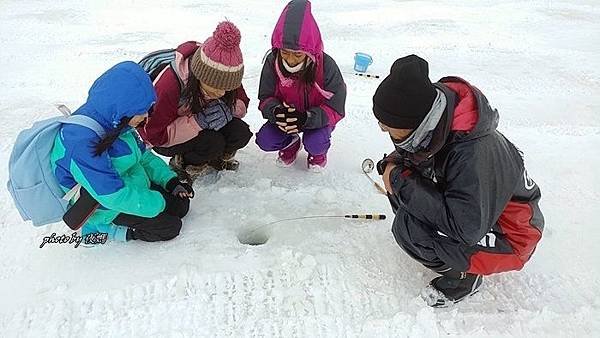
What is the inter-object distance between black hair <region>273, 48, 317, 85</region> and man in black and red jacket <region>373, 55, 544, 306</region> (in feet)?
3.18

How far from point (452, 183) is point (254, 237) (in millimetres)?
1383

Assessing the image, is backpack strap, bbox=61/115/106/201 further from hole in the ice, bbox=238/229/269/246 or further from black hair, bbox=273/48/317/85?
black hair, bbox=273/48/317/85

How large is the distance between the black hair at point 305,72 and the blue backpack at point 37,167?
52.4 inches

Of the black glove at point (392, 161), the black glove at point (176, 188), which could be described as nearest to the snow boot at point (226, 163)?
the black glove at point (176, 188)

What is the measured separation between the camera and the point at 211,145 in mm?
3283

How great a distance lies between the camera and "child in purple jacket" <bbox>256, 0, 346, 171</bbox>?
9.71ft

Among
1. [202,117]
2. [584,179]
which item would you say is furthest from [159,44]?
[584,179]

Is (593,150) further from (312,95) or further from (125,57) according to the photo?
(125,57)

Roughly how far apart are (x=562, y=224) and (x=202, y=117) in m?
2.54

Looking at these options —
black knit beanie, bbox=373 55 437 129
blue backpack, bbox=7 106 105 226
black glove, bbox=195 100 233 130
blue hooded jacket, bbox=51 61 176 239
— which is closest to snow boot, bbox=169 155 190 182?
black glove, bbox=195 100 233 130

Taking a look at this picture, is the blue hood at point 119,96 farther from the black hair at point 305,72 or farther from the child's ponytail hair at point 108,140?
the black hair at point 305,72

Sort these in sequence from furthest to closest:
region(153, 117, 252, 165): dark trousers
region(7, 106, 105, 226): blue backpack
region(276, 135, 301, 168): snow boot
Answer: region(276, 135, 301, 168): snow boot, region(153, 117, 252, 165): dark trousers, region(7, 106, 105, 226): blue backpack

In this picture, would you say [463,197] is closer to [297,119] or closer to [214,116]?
[297,119]

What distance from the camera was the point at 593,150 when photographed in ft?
13.0
